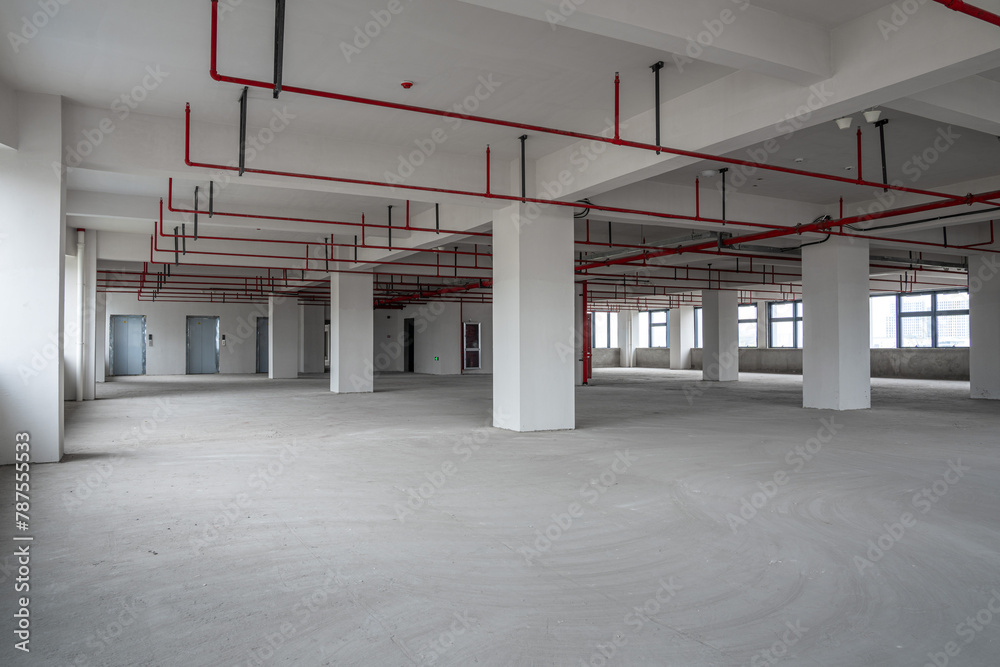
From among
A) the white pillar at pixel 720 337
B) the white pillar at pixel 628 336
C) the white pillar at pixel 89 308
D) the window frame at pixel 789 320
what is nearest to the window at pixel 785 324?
the window frame at pixel 789 320

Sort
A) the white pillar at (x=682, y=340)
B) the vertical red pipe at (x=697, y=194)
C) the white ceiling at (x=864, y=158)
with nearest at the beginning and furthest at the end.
Result: the white ceiling at (x=864, y=158)
the vertical red pipe at (x=697, y=194)
the white pillar at (x=682, y=340)

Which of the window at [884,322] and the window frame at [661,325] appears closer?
the window at [884,322]

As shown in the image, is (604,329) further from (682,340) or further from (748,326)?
(748,326)

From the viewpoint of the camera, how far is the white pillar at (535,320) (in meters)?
8.12

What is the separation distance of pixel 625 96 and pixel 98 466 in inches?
227

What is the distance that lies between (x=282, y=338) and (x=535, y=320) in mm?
14117

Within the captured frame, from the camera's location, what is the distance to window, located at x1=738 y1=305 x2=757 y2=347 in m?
25.8

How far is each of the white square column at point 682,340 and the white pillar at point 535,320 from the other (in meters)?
20.0

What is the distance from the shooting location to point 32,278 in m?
5.91

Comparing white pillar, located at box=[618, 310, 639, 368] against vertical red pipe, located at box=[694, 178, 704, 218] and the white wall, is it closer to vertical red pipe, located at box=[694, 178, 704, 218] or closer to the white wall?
the white wall

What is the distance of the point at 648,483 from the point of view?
518 cm

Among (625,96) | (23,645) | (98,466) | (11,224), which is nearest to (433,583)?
(23,645)

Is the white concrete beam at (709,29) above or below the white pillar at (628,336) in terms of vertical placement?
above

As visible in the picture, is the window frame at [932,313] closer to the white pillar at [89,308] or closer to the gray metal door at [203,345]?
the white pillar at [89,308]
